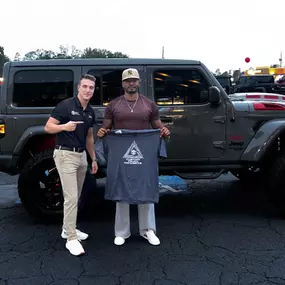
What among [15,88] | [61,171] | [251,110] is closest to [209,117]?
[251,110]

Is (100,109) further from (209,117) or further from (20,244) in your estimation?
(20,244)

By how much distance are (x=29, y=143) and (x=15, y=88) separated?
683 mm

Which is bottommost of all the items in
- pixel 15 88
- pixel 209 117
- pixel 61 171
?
pixel 61 171

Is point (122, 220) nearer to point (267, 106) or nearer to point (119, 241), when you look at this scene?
point (119, 241)

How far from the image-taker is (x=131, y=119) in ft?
12.6

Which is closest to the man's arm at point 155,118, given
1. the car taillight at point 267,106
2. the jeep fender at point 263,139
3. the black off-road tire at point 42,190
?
the black off-road tire at point 42,190

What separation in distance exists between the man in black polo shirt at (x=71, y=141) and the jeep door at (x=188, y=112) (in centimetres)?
120

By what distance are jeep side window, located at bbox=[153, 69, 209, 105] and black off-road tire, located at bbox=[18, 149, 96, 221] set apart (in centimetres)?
134

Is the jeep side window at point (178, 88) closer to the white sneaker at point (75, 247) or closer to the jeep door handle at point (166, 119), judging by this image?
the jeep door handle at point (166, 119)

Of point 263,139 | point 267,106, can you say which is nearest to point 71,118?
point 263,139

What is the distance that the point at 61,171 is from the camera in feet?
12.2

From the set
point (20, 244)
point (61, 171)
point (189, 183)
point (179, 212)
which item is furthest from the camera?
point (189, 183)

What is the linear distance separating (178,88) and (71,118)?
1.63 meters

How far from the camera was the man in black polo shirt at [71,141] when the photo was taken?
12.0 ft
